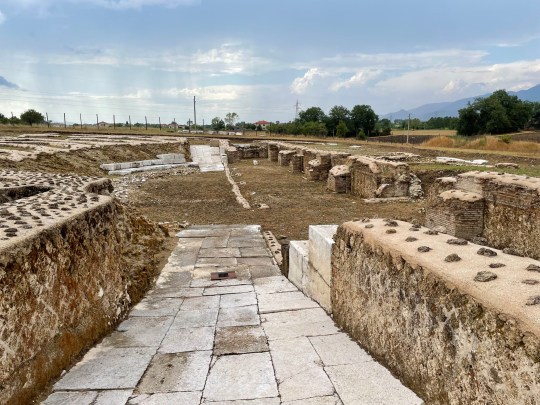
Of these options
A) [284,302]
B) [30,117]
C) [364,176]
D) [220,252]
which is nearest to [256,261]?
[220,252]

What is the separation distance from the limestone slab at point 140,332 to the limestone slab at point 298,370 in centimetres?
108

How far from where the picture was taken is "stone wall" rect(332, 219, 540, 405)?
76.7 inches

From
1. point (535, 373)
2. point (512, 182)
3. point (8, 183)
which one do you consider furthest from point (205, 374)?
point (512, 182)

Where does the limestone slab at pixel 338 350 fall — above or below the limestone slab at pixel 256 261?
above

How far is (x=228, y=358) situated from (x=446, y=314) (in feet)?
5.83

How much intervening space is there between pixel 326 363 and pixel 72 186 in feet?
15.9

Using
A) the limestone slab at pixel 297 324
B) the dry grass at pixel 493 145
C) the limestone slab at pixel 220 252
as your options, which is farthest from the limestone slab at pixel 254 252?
the dry grass at pixel 493 145

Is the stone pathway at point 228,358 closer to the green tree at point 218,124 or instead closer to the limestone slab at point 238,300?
the limestone slab at point 238,300

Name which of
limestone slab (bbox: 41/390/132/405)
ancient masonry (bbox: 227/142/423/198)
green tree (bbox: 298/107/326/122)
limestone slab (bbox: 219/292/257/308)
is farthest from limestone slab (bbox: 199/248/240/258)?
green tree (bbox: 298/107/326/122)

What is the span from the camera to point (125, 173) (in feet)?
64.6

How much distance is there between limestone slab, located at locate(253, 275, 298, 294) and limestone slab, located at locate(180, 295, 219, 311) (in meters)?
0.59

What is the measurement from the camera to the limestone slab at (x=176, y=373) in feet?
9.93

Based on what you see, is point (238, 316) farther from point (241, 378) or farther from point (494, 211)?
point (494, 211)

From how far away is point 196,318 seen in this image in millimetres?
4488
